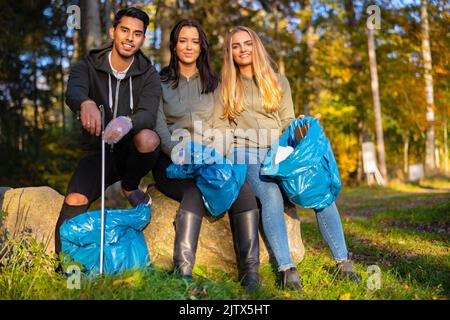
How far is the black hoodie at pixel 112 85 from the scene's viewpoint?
338 centimetres

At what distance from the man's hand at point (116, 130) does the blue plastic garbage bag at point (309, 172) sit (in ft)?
3.15

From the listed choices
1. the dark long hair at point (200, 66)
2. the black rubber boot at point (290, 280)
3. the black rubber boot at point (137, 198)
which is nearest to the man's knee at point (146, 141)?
the black rubber boot at point (137, 198)

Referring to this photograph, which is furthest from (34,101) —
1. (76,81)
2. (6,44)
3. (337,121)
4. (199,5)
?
(76,81)

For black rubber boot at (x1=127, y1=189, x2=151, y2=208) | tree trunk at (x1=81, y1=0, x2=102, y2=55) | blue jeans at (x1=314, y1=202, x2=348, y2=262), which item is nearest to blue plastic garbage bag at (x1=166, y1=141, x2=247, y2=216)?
black rubber boot at (x1=127, y1=189, x2=151, y2=208)

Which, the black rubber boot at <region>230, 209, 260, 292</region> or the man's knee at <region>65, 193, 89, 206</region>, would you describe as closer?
the black rubber boot at <region>230, 209, 260, 292</region>

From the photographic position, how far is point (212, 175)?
309cm

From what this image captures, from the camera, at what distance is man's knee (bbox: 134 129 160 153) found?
325cm

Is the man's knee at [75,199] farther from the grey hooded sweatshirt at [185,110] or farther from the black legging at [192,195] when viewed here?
the grey hooded sweatshirt at [185,110]

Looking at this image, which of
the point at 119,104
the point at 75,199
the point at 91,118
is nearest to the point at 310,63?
the point at 119,104

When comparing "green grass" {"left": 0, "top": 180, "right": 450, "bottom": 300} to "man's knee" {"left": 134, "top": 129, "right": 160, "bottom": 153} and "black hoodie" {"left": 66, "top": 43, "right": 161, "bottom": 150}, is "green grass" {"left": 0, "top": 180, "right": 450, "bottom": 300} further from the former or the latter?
"black hoodie" {"left": 66, "top": 43, "right": 161, "bottom": 150}

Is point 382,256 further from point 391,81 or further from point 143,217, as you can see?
point 391,81

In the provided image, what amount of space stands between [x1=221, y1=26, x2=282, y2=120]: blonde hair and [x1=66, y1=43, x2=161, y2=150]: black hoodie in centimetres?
53

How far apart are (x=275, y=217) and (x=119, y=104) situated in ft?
4.33

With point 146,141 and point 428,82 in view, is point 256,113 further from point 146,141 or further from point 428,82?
point 428,82
